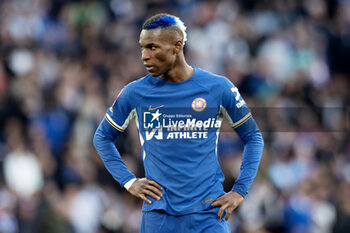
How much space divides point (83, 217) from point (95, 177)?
2.23 ft

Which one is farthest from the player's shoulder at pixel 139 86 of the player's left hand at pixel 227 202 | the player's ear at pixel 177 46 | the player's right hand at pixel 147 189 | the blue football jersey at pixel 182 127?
the player's left hand at pixel 227 202

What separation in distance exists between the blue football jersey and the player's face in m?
0.20

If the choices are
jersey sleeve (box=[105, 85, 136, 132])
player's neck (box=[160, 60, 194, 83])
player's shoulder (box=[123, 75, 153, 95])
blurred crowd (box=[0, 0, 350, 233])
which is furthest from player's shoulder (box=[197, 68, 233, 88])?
blurred crowd (box=[0, 0, 350, 233])

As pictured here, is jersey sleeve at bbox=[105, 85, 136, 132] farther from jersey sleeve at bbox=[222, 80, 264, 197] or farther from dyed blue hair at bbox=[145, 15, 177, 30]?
jersey sleeve at bbox=[222, 80, 264, 197]

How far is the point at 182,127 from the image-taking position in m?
5.22

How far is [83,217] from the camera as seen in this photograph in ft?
34.4

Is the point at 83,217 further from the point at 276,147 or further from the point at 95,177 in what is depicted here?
the point at 276,147

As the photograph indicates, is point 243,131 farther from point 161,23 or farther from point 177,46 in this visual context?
point 161,23

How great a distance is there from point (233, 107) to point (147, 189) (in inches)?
36.1

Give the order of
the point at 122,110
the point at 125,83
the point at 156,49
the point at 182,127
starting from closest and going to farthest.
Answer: the point at 156,49, the point at 182,127, the point at 122,110, the point at 125,83

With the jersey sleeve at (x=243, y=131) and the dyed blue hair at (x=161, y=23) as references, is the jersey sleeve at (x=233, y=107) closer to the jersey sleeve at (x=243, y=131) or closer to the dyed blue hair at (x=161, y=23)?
the jersey sleeve at (x=243, y=131)

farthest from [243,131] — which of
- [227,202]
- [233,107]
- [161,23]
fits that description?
[161,23]

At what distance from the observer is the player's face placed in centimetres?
511

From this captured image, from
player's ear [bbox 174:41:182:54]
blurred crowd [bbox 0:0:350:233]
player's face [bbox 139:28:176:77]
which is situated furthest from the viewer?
blurred crowd [bbox 0:0:350:233]
